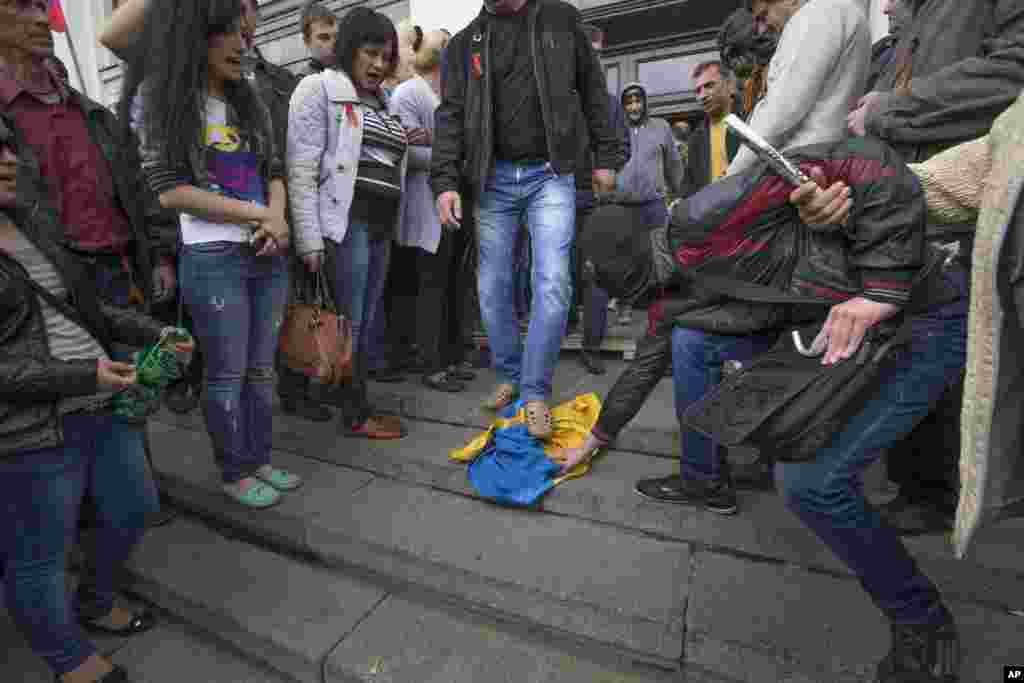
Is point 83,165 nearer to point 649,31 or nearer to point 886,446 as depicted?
point 886,446

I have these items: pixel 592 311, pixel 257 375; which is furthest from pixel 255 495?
pixel 592 311

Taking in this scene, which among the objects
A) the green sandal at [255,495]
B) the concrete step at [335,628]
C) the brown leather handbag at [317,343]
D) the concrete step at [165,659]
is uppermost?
the brown leather handbag at [317,343]

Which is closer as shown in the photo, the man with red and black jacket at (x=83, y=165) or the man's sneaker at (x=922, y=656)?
the man's sneaker at (x=922, y=656)

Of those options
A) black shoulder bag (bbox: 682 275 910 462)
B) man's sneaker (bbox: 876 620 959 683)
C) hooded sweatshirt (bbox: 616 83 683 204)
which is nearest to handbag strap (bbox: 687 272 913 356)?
black shoulder bag (bbox: 682 275 910 462)

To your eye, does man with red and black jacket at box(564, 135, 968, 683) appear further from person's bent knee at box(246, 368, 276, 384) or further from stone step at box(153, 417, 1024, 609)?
person's bent knee at box(246, 368, 276, 384)

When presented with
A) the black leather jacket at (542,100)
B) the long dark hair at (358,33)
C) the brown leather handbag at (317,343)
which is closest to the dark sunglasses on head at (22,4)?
the long dark hair at (358,33)

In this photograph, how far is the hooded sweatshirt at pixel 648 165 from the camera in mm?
4441

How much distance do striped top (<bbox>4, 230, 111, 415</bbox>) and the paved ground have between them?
1014 millimetres

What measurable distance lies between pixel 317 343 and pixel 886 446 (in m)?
2.15

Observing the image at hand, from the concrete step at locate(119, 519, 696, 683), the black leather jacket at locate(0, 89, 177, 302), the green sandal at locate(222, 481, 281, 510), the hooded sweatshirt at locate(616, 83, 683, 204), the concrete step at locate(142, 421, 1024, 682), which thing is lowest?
the concrete step at locate(119, 519, 696, 683)

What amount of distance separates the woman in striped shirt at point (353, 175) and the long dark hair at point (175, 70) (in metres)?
0.52

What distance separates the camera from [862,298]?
1.31 m

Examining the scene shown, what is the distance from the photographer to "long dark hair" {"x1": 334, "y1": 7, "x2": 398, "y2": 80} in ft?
8.66

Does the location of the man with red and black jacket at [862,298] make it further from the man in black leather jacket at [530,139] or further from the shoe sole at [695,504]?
the man in black leather jacket at [530,139]
